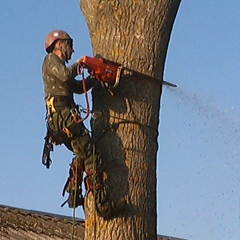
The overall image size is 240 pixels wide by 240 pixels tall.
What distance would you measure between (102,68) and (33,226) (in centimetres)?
525

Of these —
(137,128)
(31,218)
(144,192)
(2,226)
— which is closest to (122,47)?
(137,128)

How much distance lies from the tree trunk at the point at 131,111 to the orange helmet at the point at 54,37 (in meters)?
0.22

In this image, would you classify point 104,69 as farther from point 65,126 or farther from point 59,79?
point 65,126

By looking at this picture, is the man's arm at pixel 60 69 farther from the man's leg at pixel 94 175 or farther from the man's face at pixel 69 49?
the man's leg at pixel 94 175

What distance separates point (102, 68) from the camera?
574 centimetres

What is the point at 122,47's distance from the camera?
19.3 ft

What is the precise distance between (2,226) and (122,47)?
5.05 meters

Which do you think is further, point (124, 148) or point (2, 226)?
point (2, 226)

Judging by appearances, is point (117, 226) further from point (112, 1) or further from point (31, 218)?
point (31, 218)

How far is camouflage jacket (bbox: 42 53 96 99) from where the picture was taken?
578 centimetres

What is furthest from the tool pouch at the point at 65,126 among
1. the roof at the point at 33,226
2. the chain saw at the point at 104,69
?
the roof at the point at 33,226

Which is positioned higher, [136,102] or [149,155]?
[136,102]

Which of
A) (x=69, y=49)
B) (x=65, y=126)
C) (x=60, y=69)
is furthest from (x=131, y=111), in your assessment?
(x=69, y=49)

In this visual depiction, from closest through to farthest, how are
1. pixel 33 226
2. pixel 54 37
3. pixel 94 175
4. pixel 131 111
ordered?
pixel 94 175 < pixel 131 111 < pixel 54 37 < pixel 33 226
